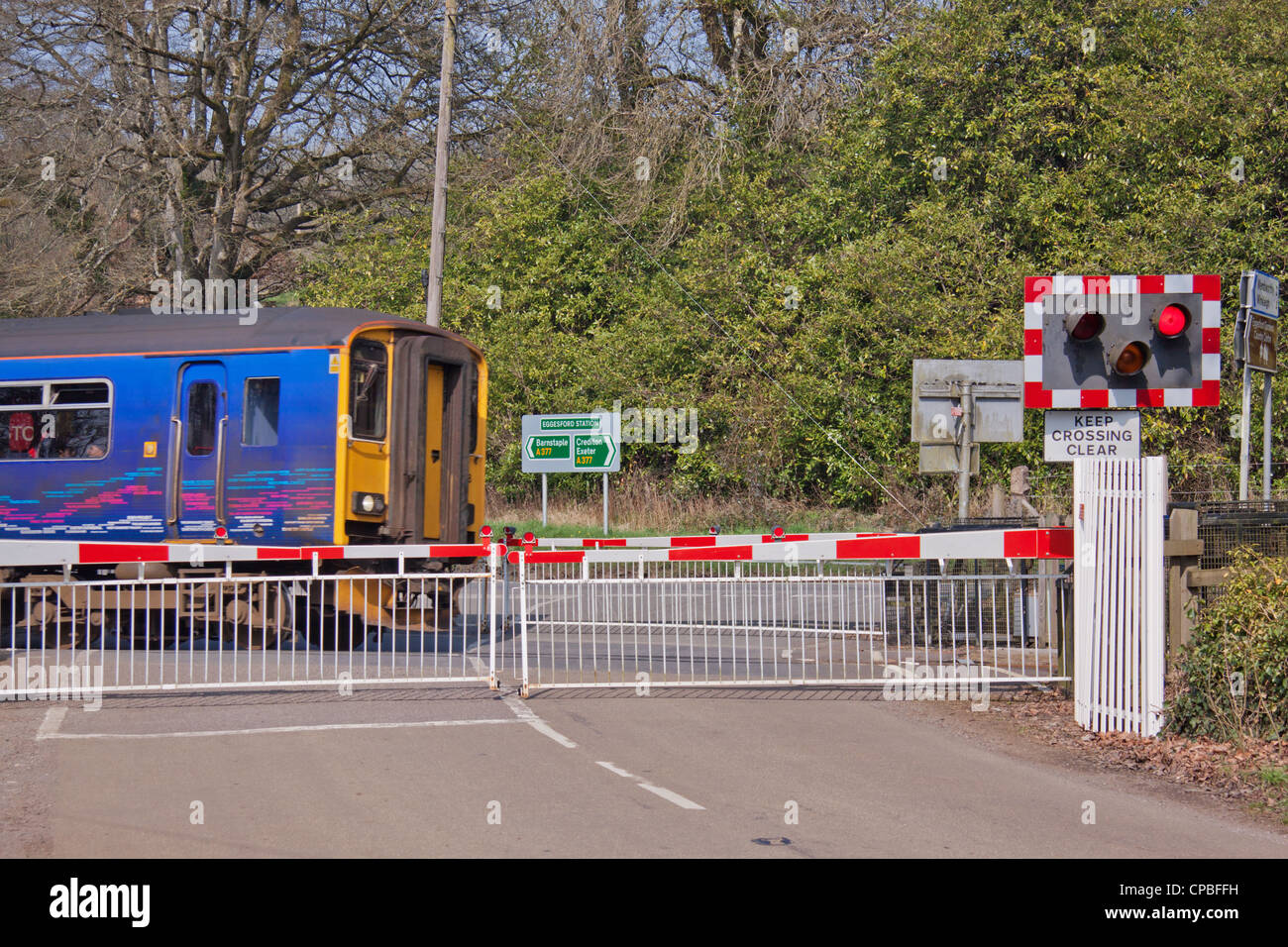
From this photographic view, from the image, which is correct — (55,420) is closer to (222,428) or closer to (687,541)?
(222,428)

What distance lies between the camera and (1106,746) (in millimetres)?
9055

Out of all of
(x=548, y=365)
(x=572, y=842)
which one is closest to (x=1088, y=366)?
(x=572, y=842)

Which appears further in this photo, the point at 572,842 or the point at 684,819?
the point at 684,819

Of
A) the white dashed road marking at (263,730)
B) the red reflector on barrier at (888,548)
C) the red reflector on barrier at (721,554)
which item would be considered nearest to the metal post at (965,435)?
the red reflector on barrier at (721,554)

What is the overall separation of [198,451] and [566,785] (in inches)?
336

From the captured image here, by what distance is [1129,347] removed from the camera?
9.91m

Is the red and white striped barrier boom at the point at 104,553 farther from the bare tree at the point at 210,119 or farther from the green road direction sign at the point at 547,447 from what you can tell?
the bare tree at the point at 210,119

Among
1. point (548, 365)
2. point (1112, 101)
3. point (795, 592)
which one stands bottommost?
point (795, 592)

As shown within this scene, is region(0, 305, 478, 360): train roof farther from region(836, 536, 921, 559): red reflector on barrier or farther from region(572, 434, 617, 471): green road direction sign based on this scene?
region(572, 434, 617, 471): green road direction sign

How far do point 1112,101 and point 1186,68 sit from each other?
1451mm

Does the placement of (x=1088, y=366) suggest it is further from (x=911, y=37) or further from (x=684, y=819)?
(x=911, y=37)

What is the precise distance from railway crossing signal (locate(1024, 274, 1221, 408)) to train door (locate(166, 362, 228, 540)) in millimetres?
8796
